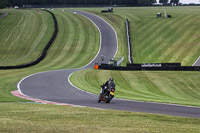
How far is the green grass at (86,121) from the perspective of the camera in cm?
1429

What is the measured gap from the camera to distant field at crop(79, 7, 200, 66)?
67.2 metres

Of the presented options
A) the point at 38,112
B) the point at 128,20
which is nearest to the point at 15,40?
the point at 128,20

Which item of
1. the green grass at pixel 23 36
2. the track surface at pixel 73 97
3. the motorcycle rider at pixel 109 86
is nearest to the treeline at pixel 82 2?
the green grass at pixel 23 36

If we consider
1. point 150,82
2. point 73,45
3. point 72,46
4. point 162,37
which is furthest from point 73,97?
point 162,37

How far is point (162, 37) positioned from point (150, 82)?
39.7m

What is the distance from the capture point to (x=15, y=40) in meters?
81.9

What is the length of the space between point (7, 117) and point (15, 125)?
72.5 inches

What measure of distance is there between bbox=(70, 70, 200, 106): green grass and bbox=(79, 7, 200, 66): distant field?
698 inches

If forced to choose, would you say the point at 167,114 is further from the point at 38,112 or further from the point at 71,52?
the point at 71,52

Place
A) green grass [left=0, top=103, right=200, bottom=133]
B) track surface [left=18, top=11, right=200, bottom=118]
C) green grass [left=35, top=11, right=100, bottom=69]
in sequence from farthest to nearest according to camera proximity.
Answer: green grass [left=35, top=11, right=100, bottom=69]
track surface [left=18, top=11, right=200, bottom=118]
green grass [left=0, top=103, right=200, bottom=133]

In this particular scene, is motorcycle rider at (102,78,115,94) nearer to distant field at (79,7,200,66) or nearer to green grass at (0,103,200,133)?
green grass at (0,103,200,133)

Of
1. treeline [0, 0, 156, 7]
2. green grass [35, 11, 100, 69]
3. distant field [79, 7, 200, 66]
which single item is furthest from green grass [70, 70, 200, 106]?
treeline [0, 0, 156, 7]

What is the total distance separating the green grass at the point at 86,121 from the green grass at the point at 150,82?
15656mm

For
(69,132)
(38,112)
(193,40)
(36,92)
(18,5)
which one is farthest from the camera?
(18,5)
